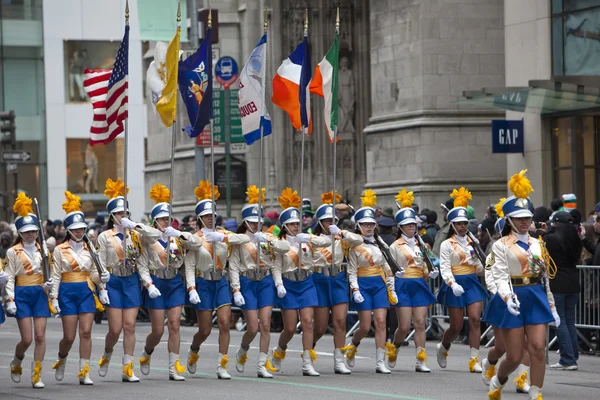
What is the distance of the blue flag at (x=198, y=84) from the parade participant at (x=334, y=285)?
2051mm

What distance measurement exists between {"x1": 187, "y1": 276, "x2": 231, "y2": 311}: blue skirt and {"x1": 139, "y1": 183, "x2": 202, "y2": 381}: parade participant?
192 millimetres

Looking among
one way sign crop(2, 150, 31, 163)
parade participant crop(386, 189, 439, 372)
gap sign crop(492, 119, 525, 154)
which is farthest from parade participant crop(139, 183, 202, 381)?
one way sign crop(2, 150, 31, 163)

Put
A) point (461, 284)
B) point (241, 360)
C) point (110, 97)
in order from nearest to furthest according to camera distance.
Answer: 1. point (241, 360)
2. point (461, 284)
3. point (110, 97)

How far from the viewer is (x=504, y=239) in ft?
47.2

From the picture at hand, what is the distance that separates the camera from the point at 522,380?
50.4 ft

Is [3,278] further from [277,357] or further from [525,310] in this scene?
[525,310]

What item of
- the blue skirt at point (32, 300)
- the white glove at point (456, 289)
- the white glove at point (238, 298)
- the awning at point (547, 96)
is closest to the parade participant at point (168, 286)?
the white glove at point (238, 298)

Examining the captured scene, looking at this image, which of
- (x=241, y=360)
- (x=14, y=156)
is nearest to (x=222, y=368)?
(x=241, y=360)

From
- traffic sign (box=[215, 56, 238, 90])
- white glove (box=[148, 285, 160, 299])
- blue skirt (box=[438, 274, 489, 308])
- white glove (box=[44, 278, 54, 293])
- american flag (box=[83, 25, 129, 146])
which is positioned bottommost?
blue skirt (box=[438, 274, 489, 308])

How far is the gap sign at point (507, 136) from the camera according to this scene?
89.1 ft

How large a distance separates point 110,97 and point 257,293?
3.08m

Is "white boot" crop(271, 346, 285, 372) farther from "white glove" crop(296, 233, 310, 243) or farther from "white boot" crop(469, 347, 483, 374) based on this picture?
"white boot" crop(469, 347, 483, 374)

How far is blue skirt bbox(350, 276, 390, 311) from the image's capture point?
17969 mm

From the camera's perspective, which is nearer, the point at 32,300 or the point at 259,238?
the point at 32,300
